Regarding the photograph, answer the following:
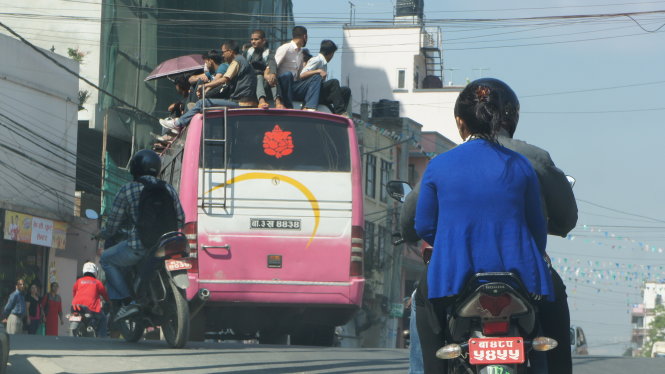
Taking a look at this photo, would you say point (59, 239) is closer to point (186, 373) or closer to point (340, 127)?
point (340, 127)

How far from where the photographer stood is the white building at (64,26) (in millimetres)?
44906

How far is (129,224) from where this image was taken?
11.7 m

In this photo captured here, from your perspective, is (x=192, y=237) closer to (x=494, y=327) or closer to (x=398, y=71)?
(x=494, y=327)

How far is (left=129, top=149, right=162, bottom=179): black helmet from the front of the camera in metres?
11.6

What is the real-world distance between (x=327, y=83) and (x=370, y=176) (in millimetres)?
36423

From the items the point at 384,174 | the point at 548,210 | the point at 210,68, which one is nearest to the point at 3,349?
the point at 548,210

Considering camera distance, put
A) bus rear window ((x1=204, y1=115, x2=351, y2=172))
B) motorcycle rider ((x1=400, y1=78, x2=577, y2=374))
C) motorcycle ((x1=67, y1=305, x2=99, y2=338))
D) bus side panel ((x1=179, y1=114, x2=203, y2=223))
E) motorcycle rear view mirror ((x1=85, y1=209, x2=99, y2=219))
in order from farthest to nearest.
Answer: motorcycle ((x1=67, y1=305, x2=99, y2=338))
bus rear window ((x1=204, y1=115, x2=351, y2=172))
bus side panel ((x1=179, y1=114, x2=203, y2=223))
motorcycle rear view mirror ((x1=85, y1=209, x2=99, y2=219))
motorcycle rider ((x1=400, y1=78, x2=577, y2=374))

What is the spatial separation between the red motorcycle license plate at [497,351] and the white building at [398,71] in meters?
66.0

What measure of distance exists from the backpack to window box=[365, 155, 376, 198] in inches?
1631

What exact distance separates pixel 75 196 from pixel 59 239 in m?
1.83

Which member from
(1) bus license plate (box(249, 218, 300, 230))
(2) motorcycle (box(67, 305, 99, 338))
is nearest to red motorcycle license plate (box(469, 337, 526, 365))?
(1) bus license plate (box(249, 218, 300, 230))

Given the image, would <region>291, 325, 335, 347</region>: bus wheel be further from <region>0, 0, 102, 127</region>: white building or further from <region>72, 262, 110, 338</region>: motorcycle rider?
<region>0, 0, 102, 127</region>: white building

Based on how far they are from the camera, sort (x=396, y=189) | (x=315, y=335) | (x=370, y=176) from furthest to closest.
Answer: (x=370, y=176)
(x=315, y=335)
(x=396, y=189)

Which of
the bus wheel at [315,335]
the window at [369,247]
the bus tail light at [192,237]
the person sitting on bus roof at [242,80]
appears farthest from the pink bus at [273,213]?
the window at [369,247]
